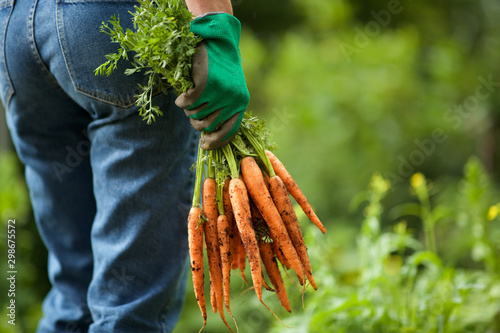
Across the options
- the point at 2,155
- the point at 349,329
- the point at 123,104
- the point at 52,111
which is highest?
the point at 123,104

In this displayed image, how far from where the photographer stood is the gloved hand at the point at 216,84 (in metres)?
1.14

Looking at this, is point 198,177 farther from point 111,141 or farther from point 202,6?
point 202,6

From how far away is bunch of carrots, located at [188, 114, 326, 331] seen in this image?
1.28 meters

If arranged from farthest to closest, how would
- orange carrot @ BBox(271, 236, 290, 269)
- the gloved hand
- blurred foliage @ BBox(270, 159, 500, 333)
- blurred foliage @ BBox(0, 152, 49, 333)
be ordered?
blurred foliage @ BBox(0, 152, 49, 333), blurred foliage @ BBox(270, 159, 500, 333), orange carrot @ BBox(271, 236, 290, 269), the gloved hand

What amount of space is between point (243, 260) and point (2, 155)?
2280mm

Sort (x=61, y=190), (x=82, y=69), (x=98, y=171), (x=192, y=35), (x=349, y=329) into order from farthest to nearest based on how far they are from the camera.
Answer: (x=349, y=329) < (x=61, y=190) < (x=98, y=171) < (x=82, y=69) < (x=192, y=35)

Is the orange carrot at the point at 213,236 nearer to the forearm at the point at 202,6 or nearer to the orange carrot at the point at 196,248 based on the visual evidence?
the orange carrot at the point at 196,248

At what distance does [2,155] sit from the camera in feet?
9.93

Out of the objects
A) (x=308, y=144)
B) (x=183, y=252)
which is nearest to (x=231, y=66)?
(x=183, y=252)

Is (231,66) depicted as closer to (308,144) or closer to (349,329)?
(349,329)

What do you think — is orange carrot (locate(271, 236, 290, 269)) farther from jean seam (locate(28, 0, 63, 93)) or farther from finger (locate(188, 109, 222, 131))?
jean seam (locate(28, 0, 63, 93))

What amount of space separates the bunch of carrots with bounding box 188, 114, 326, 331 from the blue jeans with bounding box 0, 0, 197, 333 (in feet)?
0.34
